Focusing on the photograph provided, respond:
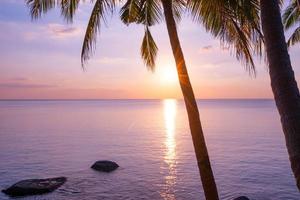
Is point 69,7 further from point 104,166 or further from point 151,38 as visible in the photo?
point 104,166

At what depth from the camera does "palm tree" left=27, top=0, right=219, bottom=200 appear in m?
7.90

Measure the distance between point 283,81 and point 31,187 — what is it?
2104 centimetres

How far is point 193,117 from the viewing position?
314 inches

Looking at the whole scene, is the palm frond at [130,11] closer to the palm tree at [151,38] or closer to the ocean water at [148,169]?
the palm tree at [151,38]

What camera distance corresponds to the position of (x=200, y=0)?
8.30 metres

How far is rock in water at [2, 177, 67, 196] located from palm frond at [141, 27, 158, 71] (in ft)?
48.4

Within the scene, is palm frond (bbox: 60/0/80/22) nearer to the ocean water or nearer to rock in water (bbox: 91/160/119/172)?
the ocean water

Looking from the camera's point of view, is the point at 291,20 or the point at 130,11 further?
the point at 291,20

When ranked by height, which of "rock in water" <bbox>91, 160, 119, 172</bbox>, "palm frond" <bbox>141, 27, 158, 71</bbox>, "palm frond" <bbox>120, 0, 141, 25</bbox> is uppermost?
"palm frond" <bbox>120, 0, 141, 25</bbox>

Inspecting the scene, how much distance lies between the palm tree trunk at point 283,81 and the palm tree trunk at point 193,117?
314cm

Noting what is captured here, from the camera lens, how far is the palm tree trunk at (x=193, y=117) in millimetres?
7816

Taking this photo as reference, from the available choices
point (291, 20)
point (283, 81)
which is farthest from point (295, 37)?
point (283, 81)

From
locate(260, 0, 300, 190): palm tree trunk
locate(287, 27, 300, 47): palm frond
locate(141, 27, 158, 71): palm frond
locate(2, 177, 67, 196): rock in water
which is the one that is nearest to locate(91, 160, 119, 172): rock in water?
locate(2, 177, 67, 196): rock in water

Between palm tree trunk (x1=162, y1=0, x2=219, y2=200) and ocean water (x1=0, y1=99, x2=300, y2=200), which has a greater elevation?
palm tree trunk (x1=162, y1=0, x2=219, y2=200)
